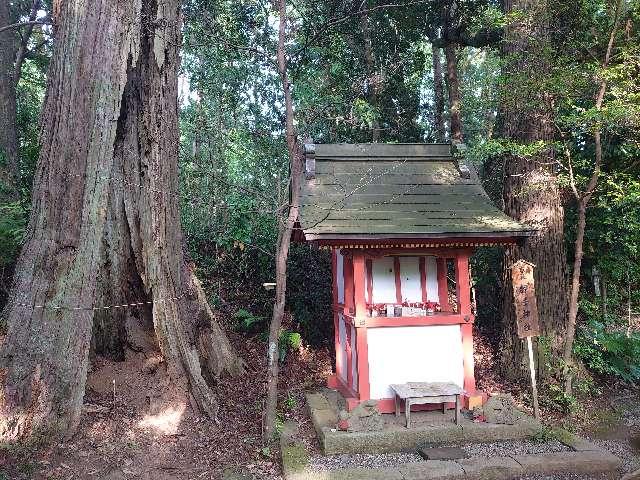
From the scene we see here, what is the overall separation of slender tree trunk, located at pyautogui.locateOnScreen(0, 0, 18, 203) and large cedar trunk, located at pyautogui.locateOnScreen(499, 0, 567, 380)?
26.6 ft

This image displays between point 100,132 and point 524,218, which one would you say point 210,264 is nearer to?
point 100,132

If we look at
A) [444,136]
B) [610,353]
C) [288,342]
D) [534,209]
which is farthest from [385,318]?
[444,136]

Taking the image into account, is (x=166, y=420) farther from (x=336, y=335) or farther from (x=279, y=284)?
(x=336, y=335)

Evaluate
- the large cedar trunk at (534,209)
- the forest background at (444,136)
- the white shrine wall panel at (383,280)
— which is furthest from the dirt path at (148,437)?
the large cedar trunk at (534,209)

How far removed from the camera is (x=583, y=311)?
8930 mm

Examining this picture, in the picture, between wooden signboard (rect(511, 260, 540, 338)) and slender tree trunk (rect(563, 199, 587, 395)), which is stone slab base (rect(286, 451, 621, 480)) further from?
slender tree trunk (rect(563, 199, 587, 395))

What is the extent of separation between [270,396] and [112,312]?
2298mm

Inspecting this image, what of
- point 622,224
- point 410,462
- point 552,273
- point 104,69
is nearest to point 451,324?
point 410,462

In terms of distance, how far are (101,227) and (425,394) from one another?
4194 millimetres

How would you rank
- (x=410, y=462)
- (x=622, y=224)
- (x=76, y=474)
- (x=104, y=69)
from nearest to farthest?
(x=76, y=474) → (x=410, y=462) → (x=104, y=69) → (x=622, y=224)

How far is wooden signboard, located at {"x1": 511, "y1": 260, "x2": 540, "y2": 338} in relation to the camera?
573 cm

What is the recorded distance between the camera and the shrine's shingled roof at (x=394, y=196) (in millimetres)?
5539

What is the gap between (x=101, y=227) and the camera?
16.9ft

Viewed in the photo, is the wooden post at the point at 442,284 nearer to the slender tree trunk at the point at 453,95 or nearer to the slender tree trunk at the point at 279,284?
the slender tree trunk at the point at 279,284
